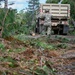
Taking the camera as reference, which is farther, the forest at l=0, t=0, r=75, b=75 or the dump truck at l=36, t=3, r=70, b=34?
the dump truck at l=36, t=3, r=70, b=34

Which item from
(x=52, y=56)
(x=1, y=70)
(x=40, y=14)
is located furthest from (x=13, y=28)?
(x=40, y=14)

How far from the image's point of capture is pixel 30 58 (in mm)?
9836

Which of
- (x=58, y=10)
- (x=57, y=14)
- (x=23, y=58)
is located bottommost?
(x=57, y=14)

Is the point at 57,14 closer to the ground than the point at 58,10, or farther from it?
closer to the ground

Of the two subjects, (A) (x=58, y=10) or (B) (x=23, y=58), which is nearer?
(B) (x=23, y=58)

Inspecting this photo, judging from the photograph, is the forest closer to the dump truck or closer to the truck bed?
the dump truck

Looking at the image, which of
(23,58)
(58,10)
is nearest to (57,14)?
(58,10)

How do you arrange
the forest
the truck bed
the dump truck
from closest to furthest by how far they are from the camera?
1. the forest
2. the dump truck
3. the truck bed

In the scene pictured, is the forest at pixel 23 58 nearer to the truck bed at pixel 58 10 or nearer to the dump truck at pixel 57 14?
the dump truck at pixel 57 14

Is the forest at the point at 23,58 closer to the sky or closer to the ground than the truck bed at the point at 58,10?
closer to the sky

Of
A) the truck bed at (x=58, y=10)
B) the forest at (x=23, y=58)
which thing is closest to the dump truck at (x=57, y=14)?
the truck bed at (x=58, y=10)

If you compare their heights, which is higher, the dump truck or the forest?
the forest

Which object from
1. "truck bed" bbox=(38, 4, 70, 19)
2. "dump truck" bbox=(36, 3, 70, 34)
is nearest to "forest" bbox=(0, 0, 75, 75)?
"dump truck" bbox=(36, 3, 70, 34)

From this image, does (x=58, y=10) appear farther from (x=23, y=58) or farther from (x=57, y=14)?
(x=23, y=58)
